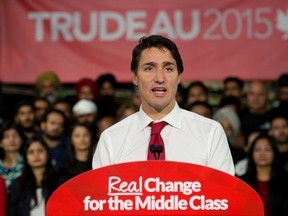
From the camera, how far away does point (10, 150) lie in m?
6.95

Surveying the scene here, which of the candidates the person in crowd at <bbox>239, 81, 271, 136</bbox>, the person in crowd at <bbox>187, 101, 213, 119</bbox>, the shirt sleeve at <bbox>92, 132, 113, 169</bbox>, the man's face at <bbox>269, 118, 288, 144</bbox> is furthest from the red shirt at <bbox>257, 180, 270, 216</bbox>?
the shirt sleeve at <bbox>92, 132, 113, 169</bbox>

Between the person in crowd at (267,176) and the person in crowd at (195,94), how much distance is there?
4.54ft

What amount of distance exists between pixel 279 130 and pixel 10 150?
7.17 ft

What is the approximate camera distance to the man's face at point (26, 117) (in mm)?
7586

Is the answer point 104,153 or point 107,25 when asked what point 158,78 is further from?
point 107,25

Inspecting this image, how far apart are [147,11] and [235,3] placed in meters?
0.83

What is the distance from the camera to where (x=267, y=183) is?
244 inches

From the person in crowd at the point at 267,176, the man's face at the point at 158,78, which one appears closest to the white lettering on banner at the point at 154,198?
the man's face at the point at 158,78

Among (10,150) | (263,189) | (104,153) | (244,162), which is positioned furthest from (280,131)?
(104,153)

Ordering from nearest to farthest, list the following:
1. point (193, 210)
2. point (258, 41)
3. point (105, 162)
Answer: point (193, 210)
point (105, 162)
point (258, 41)

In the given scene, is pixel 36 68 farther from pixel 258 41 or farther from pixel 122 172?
pixel 122 172

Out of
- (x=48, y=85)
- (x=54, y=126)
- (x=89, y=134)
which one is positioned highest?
(x=48, y=85)

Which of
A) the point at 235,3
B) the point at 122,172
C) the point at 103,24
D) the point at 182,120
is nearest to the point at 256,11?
the point at 235,3

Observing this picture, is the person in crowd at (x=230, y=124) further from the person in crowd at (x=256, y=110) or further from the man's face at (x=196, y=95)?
the man's face at (x=196, y=95)
